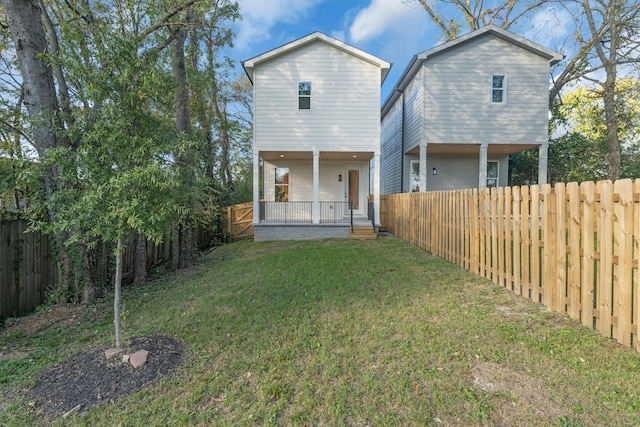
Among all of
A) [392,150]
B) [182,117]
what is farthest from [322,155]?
[182,117]

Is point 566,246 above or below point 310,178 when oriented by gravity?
below

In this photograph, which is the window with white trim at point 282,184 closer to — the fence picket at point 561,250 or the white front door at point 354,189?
the white front door at point 354,189

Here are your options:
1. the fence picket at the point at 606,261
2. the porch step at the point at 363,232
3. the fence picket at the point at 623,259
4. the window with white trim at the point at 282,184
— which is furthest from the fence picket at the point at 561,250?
the window with white trim at the point at 282,184

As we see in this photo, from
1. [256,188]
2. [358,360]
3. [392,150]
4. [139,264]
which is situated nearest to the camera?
[358,360]

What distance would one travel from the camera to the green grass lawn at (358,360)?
7.37 feet

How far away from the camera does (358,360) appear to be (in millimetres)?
2945

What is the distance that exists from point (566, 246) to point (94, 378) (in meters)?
5.21

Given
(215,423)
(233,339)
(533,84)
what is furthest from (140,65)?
(533,84)

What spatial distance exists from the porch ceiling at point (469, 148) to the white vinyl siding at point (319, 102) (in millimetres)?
2993

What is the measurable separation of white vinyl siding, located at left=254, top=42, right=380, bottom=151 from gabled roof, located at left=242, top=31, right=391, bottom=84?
0.17 metres

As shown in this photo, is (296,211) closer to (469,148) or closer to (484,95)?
(469,148)

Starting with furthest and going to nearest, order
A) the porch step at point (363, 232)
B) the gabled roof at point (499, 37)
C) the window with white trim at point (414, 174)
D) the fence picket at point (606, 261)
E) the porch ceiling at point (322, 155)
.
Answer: the window with white trim at point (414, 174) → the porch ceiling at point (322, 155) → the gabled roof at point (499, 37) → the porch step at point (363, 232) → the fence picket at point (606, 261)

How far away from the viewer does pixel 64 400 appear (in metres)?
2.47

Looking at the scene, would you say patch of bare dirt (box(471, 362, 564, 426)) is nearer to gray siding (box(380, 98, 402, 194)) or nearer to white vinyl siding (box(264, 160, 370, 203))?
white vinyl siding (box(264, 160, 370, 203))
